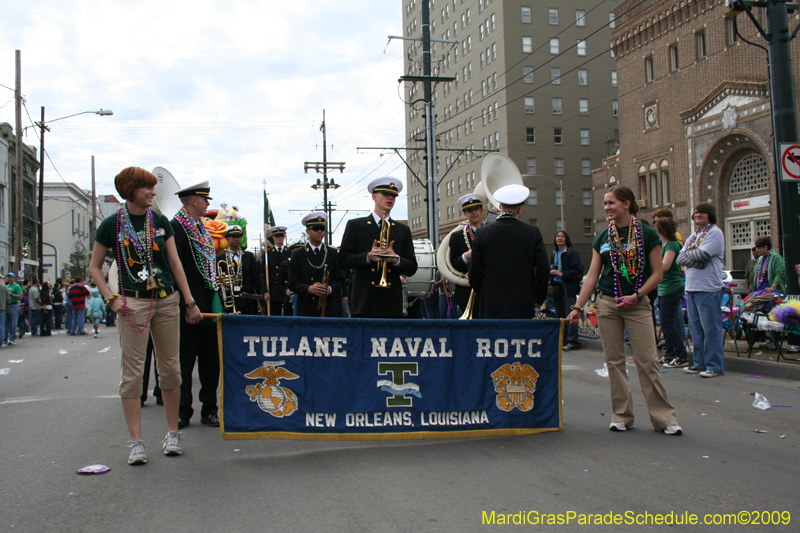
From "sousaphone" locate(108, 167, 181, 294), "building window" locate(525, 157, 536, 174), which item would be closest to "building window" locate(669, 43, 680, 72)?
"building window" locate(525, 157, 536, 174)

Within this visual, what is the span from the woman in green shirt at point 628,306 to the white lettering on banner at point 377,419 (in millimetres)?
1650

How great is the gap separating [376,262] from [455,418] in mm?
1766

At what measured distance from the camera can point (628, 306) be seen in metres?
5.59

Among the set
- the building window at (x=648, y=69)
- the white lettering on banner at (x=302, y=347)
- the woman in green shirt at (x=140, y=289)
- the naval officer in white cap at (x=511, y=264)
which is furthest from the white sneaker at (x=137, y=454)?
the building window at (x=648, y=69)

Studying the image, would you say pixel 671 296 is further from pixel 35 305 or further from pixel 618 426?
pixel 35 305

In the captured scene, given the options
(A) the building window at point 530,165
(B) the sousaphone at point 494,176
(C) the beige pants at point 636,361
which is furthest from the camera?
(A) the building window at point 530,165

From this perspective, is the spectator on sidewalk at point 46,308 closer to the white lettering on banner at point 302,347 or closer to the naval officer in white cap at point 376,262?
the naval officer in white cap at point 376,262

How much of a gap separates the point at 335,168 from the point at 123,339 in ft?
155

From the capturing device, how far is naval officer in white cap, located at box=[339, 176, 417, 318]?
A: 21.0 feet

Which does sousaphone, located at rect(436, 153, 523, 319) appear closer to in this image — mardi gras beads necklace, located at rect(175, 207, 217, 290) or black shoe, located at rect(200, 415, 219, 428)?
mardi gras beads necklace, located at rect(175, 207, 217, 290)

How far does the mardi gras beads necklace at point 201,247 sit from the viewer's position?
597cm

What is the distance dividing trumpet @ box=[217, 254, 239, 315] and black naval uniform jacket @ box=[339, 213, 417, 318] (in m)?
1.31

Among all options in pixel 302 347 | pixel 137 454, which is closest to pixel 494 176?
pixel 302 347

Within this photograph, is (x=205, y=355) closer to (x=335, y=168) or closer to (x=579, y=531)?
(x=579, y=531)
